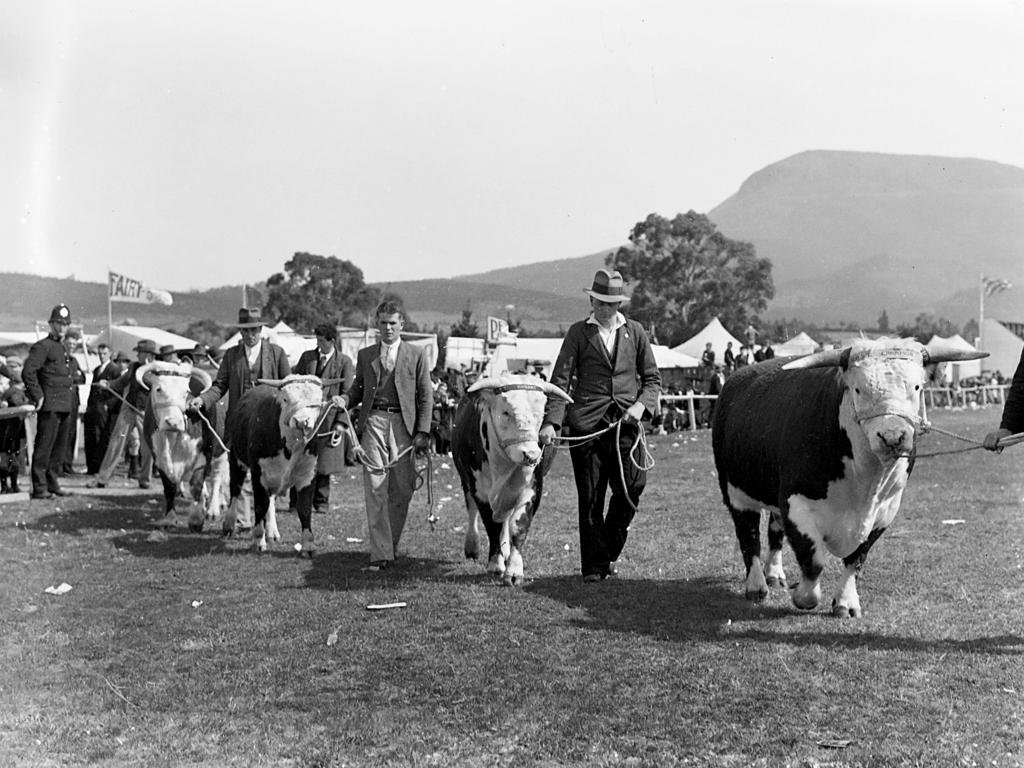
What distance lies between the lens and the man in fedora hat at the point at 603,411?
29.8 feet

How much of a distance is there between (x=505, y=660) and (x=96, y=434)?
596 inches

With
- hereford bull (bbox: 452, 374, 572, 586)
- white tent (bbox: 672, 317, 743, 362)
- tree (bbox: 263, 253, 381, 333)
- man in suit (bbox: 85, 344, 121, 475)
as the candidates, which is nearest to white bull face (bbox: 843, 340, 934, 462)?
hereford bull (bbox: 452, 374, 572, 586)

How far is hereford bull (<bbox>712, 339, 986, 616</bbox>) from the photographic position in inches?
270

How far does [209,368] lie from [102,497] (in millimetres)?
2380

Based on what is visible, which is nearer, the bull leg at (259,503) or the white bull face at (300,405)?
the white bull face at (300,405)

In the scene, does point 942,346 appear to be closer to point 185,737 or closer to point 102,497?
point 185,737

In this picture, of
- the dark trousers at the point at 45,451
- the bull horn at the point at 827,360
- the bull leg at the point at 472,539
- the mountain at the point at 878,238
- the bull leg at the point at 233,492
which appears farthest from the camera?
the mountain at the point at 878,238

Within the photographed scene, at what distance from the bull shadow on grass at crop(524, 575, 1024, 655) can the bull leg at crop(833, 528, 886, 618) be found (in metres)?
0.11

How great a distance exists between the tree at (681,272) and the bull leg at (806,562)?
4807 centimetres

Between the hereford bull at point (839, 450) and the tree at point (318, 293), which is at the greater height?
the tree at point (318, 293)

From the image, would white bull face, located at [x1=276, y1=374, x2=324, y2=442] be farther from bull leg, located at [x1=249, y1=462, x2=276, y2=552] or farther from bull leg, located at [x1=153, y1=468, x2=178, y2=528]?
bull leg, located at [x1=153, y1=468, x2=178, y2=528]

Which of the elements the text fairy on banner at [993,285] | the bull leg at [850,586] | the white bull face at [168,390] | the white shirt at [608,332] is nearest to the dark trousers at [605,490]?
the white shirt at [608,332]

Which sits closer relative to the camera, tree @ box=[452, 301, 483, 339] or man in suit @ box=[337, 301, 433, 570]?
man in suit @ box=[337, 301, 433, 570]

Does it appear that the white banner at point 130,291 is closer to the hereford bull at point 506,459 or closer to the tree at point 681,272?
the hereford bull at point 506,459
